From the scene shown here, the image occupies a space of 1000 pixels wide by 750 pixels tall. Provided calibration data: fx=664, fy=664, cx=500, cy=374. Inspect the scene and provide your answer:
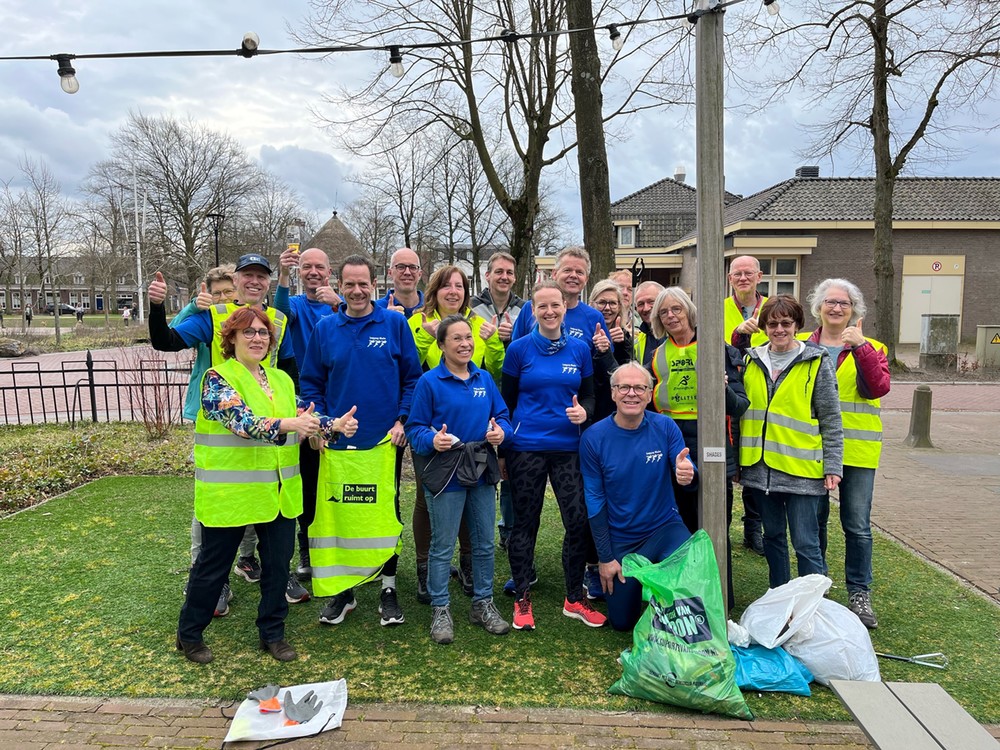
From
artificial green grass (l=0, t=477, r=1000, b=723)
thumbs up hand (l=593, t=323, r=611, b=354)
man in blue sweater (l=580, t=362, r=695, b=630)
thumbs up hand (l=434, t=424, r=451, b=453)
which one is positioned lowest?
artificial green grass (l=0, t=477, r=1000, b=723)

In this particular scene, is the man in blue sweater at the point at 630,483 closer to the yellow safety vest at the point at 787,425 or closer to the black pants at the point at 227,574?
the yellow safety vest at the point at 787,425

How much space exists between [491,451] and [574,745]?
4.97ft

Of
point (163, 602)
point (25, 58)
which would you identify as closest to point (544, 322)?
point (163, 602)

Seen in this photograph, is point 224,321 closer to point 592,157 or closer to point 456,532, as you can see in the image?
point 456,532

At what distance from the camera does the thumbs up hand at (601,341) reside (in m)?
4.03

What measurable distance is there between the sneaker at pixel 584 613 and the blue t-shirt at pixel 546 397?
37.7 inches

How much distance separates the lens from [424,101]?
14.5 m

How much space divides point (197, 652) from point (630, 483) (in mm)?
2444

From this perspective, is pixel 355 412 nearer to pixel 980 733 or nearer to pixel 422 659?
pixel 422 659

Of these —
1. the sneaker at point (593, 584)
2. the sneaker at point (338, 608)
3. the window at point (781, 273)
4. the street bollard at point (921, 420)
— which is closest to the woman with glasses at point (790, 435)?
the sneaker at point (593, 584)

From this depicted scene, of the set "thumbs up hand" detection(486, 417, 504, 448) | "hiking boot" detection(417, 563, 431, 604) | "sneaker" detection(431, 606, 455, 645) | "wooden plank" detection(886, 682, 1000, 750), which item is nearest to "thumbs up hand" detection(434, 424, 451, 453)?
"thumbs up hand" detection(486, 417, 504, 448)

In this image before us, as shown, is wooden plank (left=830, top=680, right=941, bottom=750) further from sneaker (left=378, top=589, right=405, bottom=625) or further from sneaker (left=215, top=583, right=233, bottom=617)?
sneaker (left=215, top=583, right=233, bottom=617)

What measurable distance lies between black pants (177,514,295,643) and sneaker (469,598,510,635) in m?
1.06

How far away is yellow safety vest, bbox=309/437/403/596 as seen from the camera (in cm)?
373
